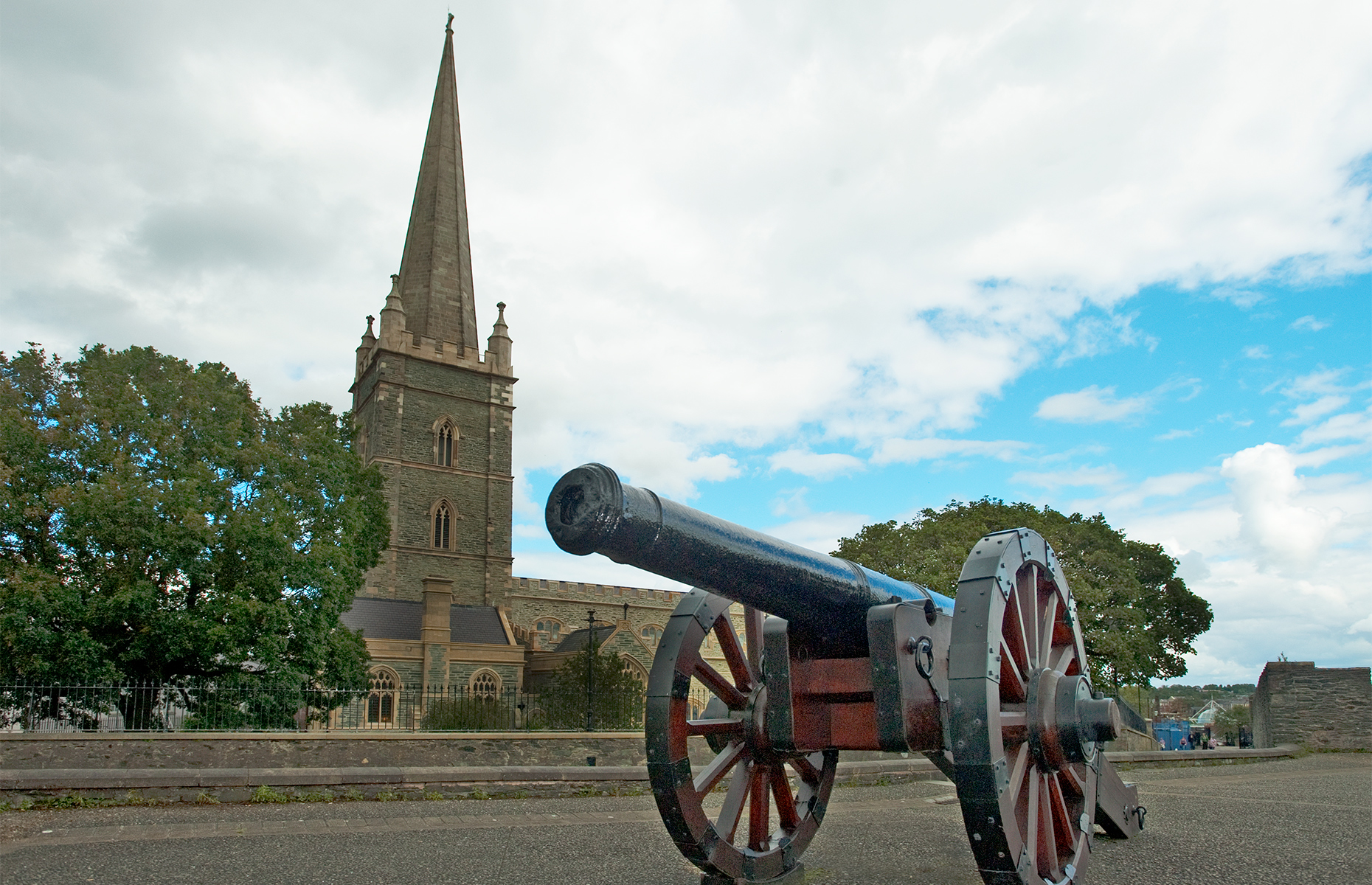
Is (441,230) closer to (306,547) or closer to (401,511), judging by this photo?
(401,511)

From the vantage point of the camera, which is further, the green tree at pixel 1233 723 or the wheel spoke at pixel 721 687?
the green tree at pixel 1233 723

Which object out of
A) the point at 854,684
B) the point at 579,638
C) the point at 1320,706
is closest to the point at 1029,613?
the point at 854,684

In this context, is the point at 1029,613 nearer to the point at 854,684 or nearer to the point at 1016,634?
the point at 1016,634

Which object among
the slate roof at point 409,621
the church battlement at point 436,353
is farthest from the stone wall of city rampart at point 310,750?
the church battlement at point 436,353

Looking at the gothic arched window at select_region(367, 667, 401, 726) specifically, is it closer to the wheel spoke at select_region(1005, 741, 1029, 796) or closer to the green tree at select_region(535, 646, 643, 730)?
the green tree at select_region(535, 646, 643, 730)

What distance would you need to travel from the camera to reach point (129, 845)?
679 centimetres

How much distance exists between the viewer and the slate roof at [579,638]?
130 feet

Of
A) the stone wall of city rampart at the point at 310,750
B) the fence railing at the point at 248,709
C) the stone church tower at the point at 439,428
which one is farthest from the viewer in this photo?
the stone church tower at the point at 439,428

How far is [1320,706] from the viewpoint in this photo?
64.0 ft

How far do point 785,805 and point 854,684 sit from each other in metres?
1.43

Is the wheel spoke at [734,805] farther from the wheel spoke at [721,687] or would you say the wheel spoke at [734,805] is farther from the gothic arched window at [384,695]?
the gothic arched window at [384,695]

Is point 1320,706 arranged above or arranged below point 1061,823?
below

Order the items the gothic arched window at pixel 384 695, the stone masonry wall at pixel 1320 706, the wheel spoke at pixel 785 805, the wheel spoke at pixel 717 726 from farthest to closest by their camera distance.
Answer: the gothic arched window at pixel 384 695, the stone masonry wall at pixel 1320 706, the wheel spoke at pixel 785 805, the wheel spoke at pixel 717 726

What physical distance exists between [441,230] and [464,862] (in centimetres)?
4175
